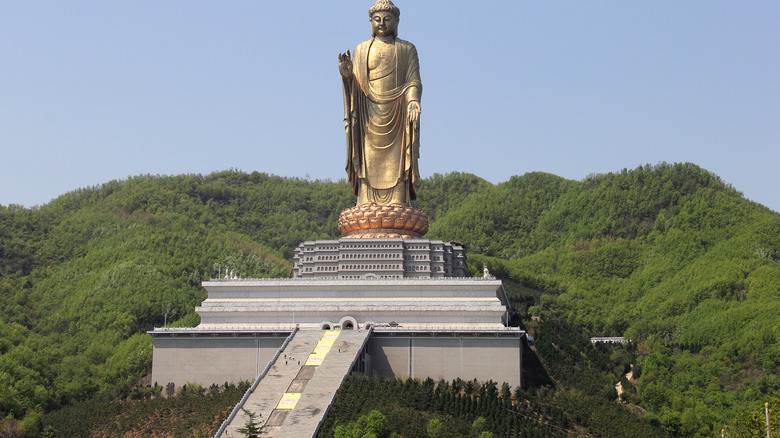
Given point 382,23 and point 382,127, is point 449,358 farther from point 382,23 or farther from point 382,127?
point 382,23

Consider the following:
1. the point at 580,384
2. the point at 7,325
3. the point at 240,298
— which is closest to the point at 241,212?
the point at 7,325

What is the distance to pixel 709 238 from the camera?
51.4 m

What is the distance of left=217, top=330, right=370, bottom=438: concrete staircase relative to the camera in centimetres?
2455

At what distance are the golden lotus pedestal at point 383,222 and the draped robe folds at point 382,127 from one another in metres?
0.75

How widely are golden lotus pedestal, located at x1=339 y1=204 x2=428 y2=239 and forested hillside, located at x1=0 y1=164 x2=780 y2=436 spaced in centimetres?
496

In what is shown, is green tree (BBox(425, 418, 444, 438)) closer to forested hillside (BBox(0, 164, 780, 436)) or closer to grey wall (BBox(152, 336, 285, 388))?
grey wall (BBox(152, 336, 285, 388))

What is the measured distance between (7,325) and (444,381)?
17960 millimetres

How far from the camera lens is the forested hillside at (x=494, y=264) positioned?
33.7 metres

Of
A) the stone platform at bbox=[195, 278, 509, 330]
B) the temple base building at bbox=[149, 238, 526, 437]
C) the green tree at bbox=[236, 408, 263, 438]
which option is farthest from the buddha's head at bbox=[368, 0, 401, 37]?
the green tree at bbox=[236, 408, 263, 438]

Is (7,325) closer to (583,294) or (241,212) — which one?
(583,294)

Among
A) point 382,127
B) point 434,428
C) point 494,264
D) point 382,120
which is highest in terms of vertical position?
point 382,120

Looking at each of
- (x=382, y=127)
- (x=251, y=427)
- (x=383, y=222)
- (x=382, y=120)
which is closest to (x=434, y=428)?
(x=251, y=427)

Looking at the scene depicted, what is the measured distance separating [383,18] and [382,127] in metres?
3.78

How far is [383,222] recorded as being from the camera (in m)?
36.0
